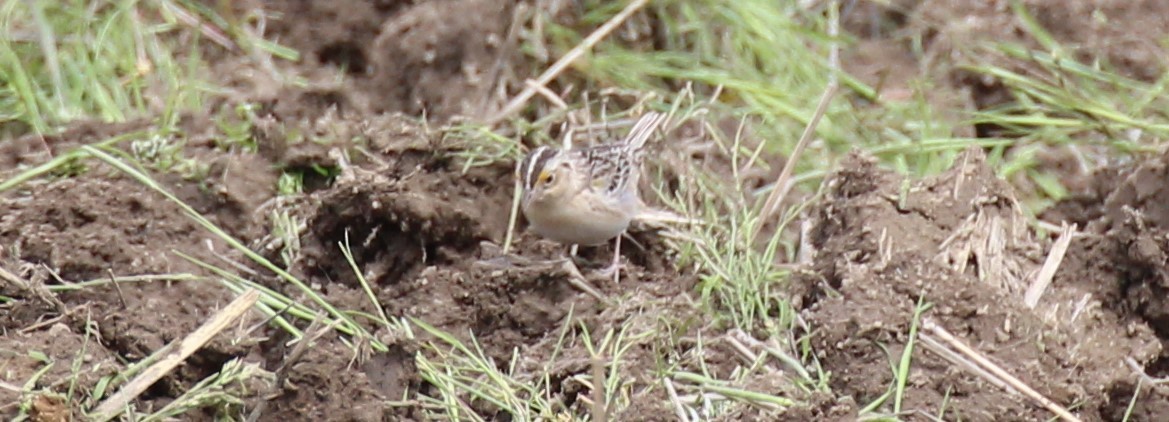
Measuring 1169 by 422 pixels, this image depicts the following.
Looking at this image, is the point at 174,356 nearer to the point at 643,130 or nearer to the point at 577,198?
the point at 577,198

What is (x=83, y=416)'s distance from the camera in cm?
499

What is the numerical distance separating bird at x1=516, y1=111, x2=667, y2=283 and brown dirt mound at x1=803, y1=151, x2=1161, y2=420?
0.79m

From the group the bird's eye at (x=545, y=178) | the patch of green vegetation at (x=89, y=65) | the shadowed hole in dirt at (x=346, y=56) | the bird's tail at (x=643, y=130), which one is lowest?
the shadowed hole in dirt at (x=346, y=56)

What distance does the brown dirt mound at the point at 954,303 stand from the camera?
219 inches

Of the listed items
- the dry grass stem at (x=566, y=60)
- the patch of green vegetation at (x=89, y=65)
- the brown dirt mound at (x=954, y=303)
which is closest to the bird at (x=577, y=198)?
the brown dirt mound at (x=954, y=303)

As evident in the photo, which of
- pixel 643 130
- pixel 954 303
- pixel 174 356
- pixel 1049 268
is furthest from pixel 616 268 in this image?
pixel 174 356

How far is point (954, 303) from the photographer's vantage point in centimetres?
584

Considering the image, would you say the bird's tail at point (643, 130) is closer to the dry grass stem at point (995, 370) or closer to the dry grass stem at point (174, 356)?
the dry grass stem at point (995, 370)

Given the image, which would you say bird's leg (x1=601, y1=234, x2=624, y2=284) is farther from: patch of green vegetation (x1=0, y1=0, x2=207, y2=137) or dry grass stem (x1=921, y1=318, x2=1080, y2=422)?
patch of green vegetation (x1=0, y1=0, x2=207, y2=137)

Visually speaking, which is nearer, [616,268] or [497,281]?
[497,281]

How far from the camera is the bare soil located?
549cm

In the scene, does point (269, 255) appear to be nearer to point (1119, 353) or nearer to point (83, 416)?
point (83, 416)

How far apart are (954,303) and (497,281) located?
1.65 meters

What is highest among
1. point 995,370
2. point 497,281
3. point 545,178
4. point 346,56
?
point 545,178
